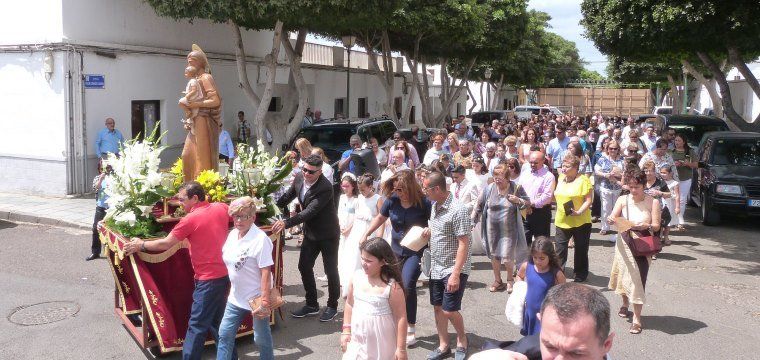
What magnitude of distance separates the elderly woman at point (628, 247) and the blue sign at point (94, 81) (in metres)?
11.6

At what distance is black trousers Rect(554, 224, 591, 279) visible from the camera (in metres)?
8.16

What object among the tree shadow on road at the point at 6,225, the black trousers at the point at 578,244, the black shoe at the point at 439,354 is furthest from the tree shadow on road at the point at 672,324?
the tree shadow on road at the point at 6,225

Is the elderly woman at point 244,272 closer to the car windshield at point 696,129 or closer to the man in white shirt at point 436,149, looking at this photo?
the man in white shirt at point 436,149

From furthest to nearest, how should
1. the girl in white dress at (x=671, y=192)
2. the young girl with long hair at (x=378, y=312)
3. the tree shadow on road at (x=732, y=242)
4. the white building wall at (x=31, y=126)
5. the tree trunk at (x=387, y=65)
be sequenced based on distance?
the tree trunk at (x=387, y=65)
the white building wall at (x=31, y=126)
the girl in white dress at (x=671, y=192)
the tree shadow on road at (x=732, y=242)
the young girl with long hair at (x=378, y=312)

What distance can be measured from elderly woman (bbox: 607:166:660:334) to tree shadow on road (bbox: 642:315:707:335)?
0.26 m

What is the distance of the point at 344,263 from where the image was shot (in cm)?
746

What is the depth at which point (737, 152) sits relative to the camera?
13.3 m

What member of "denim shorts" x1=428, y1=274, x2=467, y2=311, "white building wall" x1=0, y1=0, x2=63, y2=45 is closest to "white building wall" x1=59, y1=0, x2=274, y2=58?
"white building wall" x1=0, y1=0, x2=63, y2=45

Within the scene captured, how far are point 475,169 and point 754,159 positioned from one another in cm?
→ 669

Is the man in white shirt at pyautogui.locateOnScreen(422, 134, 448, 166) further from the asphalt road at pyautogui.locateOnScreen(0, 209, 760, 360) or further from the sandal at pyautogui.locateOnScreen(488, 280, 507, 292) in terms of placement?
the sandal at pyautogui.locateOnScreen(488, 280, 507, 292)

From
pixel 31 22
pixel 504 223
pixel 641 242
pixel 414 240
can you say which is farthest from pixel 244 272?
pixel 31 22

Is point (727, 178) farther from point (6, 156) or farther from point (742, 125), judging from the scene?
point (6, 156)

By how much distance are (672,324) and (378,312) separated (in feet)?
13.5

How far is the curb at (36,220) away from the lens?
→ 39.8ft
